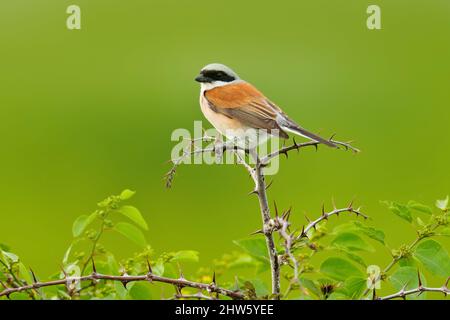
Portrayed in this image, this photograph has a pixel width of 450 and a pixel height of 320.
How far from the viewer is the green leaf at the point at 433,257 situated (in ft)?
5.24

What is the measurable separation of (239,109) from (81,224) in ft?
4.71

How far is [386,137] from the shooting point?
8164mm

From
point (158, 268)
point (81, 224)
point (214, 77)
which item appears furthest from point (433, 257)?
point (214, 77)

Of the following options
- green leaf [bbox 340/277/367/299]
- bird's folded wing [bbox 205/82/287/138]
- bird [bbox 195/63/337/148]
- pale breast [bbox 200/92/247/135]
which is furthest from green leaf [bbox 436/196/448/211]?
pale breast [bbox 200/92/247/135]

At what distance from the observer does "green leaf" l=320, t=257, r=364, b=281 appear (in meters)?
1.64

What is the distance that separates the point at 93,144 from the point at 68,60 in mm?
3651

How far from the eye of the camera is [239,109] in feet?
10.3

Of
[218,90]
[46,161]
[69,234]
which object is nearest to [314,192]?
[69,234]

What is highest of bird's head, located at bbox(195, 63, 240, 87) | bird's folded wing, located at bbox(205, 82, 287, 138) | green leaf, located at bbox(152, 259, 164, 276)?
bird's head, located at bbox(195, 63, 240, 87)

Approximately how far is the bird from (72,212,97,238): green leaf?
117 centimetres

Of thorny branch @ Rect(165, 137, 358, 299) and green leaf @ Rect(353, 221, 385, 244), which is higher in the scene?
thorny branch @ Rect(165, 137, 358, 299)

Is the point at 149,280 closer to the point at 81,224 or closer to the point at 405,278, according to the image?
the point at 81,224

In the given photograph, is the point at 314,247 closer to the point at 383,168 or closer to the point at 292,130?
the point at 292,130

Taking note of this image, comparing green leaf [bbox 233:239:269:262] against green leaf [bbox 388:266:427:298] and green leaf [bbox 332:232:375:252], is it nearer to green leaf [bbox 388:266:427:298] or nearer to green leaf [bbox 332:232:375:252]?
green leaf [bbox 332:232:375:252]
